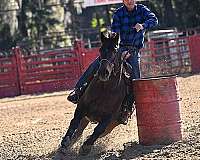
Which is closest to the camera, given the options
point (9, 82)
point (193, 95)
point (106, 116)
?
point (106, 116)

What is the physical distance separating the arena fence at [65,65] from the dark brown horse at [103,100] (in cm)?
1207

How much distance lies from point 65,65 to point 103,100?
13.1 metres

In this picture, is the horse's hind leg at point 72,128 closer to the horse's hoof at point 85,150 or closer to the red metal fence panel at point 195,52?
the horse's hoof at point 85,150

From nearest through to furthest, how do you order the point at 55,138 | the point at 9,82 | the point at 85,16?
the point at 55,138 → the point at 9,82 → the point at 85,16

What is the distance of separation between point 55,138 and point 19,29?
84.1 ft

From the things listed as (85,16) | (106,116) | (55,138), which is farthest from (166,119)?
(85,16)

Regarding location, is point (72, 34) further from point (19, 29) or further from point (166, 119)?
point (166, 119)

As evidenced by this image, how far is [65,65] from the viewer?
19.1 meters

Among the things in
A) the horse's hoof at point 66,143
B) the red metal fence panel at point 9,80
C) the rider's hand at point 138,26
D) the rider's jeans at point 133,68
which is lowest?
the red metal fence panel at point 9,80

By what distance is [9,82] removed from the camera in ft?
61.7

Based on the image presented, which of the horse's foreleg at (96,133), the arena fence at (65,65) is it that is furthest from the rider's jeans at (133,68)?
the arena fence at (65,65)

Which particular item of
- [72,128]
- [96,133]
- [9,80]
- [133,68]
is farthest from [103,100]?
[9,80]

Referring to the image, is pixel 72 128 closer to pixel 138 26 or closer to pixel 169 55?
pixel 138 26

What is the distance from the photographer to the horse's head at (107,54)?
5742 millimetres
